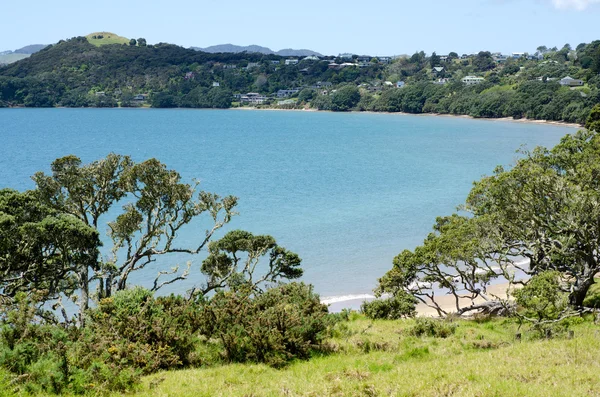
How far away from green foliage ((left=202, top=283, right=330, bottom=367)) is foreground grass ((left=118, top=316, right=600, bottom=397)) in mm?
429

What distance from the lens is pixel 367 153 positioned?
98.1 m

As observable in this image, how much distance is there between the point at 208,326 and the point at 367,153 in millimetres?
86493

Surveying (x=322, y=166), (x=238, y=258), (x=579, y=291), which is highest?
(x=579, y=291)

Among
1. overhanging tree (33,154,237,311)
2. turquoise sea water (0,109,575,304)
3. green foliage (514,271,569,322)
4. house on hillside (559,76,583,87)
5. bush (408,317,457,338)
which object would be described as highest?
house on hillside (559,76,583,87)

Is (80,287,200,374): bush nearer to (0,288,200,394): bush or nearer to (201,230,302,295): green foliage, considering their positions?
(0,288,200,394): bush

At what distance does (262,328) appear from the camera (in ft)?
40.8

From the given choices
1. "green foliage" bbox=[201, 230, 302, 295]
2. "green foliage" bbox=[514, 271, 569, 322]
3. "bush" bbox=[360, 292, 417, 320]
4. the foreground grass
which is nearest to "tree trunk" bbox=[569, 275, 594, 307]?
"green foliage" bbox=[514, 271, 569, 322]

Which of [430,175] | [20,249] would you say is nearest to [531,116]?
[430,175]

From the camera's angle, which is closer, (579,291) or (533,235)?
(579,291)

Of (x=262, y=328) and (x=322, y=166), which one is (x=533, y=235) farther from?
(x=322, y=166)

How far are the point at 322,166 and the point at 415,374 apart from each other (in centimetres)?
7352

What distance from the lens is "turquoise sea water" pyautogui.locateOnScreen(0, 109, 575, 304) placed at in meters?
39.9

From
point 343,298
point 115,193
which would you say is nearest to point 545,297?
point 115,193

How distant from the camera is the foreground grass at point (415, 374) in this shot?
937cm
